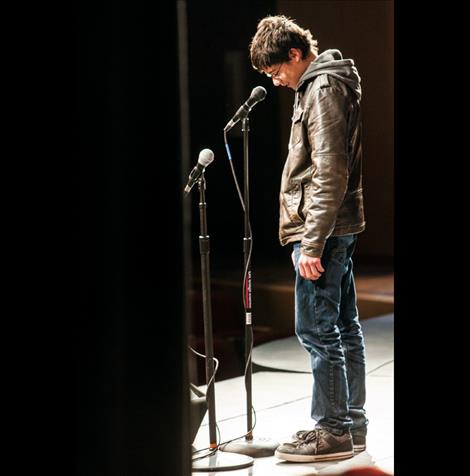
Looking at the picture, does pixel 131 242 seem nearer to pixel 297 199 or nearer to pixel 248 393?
pixel 297 199


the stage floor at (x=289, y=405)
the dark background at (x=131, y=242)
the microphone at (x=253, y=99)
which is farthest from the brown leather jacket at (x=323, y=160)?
the dark background at (x=131, y=242)

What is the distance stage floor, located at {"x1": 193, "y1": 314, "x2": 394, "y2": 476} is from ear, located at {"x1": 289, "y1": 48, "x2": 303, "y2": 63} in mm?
1213

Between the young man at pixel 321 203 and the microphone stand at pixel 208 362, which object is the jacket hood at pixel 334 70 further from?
the microphone stand at pixel 208 362

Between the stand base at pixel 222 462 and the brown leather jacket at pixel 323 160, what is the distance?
71 cm

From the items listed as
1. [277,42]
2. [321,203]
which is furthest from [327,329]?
[277,42]

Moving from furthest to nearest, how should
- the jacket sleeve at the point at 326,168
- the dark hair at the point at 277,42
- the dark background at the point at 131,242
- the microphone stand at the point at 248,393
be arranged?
the microphone stand at the point at 248,393 → the dark hair at the point at 277,42 → the jacket sleeve at the point at 326,168 → the dark background at the point at 131,242

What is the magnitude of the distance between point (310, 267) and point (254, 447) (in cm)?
73

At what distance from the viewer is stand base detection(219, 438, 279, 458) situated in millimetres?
2930

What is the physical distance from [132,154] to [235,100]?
21.1 ft

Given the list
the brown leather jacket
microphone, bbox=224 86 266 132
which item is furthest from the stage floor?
microphone, bbox=224 86 266 132

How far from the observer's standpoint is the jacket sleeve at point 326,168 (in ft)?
8.45

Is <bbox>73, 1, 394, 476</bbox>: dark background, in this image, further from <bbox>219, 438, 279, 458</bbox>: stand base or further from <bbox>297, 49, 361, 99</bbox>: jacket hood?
<bbox>219, 438, 279, 458</bbox>: stand base

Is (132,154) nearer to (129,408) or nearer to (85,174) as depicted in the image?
(85,174)

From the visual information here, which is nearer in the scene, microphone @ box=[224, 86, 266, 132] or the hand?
the hand
